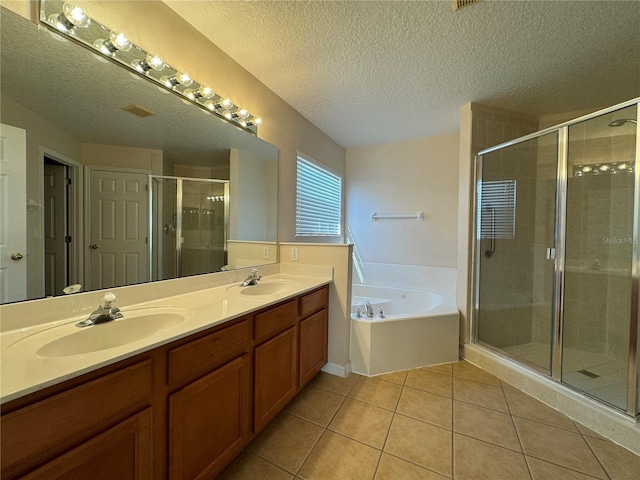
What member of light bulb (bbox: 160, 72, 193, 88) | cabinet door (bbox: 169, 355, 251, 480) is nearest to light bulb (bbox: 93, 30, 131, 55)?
light bulb (bbox: 160, 72, 193, 88)

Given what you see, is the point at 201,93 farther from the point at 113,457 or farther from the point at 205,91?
the point at 113,457

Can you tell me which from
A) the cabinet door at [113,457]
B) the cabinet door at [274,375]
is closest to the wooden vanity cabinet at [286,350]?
the cabinet door at [274,375]

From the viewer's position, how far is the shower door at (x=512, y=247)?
2.42 m

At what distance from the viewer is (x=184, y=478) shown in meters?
0.99

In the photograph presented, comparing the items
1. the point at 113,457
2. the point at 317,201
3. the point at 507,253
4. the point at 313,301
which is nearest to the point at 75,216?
the point at 113,457

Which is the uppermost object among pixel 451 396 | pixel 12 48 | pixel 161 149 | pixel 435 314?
pixel 12 48

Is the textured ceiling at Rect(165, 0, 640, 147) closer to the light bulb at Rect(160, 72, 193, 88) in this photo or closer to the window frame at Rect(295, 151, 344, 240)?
the light bulb at Rect(160, 72, 193, 88)

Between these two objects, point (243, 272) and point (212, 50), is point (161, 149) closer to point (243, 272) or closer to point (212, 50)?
point (212, 50)

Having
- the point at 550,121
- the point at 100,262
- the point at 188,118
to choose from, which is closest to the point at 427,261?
the point at 550,121

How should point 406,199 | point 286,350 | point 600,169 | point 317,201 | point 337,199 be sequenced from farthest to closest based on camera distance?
point 337,199 → point 406,199 → point 317,201 → point 600,169 → point 286,350

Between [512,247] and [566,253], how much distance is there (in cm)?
54

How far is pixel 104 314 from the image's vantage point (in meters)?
1.04

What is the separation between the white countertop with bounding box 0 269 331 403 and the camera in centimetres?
64

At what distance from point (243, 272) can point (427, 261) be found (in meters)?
2.29
